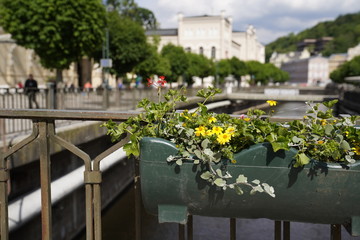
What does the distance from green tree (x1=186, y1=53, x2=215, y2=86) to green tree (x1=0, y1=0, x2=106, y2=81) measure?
39682mm

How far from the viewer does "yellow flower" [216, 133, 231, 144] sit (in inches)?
76.4

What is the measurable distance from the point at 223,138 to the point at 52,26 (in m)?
19.1

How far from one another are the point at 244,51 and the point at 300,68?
62105 mm

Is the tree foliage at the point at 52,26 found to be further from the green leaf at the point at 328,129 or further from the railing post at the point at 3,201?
the green leaf at the point at 328,129

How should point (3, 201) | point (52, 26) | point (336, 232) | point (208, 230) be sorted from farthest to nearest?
1. point (52, 26)
2. point (208, 230)
3. point (3, 201)
4. point (336, 232)

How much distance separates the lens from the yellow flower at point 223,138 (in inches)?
76.4

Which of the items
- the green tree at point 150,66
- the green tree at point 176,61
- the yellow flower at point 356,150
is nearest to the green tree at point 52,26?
the green tree at point 150,66

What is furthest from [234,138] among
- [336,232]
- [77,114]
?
[77,114]

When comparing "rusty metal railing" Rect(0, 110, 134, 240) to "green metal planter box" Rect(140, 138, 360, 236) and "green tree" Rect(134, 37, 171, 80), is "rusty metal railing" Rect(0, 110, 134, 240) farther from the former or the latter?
"green tree" Rect(134, 37, 171, 80)

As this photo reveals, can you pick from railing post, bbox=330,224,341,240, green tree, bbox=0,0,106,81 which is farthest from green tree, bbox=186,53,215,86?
railing post, bbox=330,224,341,240

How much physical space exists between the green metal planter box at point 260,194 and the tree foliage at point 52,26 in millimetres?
18588

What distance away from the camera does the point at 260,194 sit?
2002 mm

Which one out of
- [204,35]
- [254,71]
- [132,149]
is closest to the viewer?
[132,149]

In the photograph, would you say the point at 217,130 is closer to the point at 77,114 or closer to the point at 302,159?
the point at 302,159
